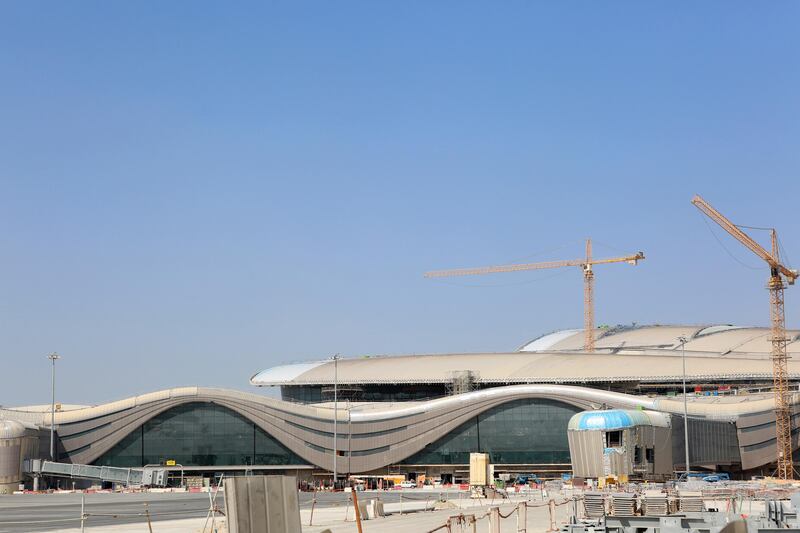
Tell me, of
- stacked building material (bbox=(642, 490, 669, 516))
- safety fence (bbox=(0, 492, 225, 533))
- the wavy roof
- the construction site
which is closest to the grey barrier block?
stacked building material (bbox=(642, 490, 669, 516))

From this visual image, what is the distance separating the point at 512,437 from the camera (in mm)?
139875

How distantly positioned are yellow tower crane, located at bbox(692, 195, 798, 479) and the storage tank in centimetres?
9553

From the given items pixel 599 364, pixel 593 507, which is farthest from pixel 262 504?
pixel 599 364

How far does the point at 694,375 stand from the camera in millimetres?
149375

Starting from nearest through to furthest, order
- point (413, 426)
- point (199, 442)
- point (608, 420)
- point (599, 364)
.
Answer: point (608, 420)
point (413, 426)
point (199, 442)
point (599, 364)

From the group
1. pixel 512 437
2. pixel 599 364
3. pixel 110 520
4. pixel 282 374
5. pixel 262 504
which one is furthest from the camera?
pixel 282 374

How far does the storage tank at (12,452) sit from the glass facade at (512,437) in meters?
49.4

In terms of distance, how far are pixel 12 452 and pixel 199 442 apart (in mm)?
24921

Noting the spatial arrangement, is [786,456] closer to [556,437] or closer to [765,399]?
[765,399]

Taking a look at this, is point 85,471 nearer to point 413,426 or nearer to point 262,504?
point 413,426

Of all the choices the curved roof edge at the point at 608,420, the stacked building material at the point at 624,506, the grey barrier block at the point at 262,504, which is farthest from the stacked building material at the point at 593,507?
the curved roof edge at the point at 608,420

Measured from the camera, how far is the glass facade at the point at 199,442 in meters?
142

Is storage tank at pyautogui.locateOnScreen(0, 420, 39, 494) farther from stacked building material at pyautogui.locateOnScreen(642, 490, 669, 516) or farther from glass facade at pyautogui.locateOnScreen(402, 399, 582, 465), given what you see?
stacked building material at pyautogui.locateOnScreen(642, 490, 669, 516)

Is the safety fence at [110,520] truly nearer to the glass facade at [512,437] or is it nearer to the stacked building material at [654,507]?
the stacked building material at [654,507]
